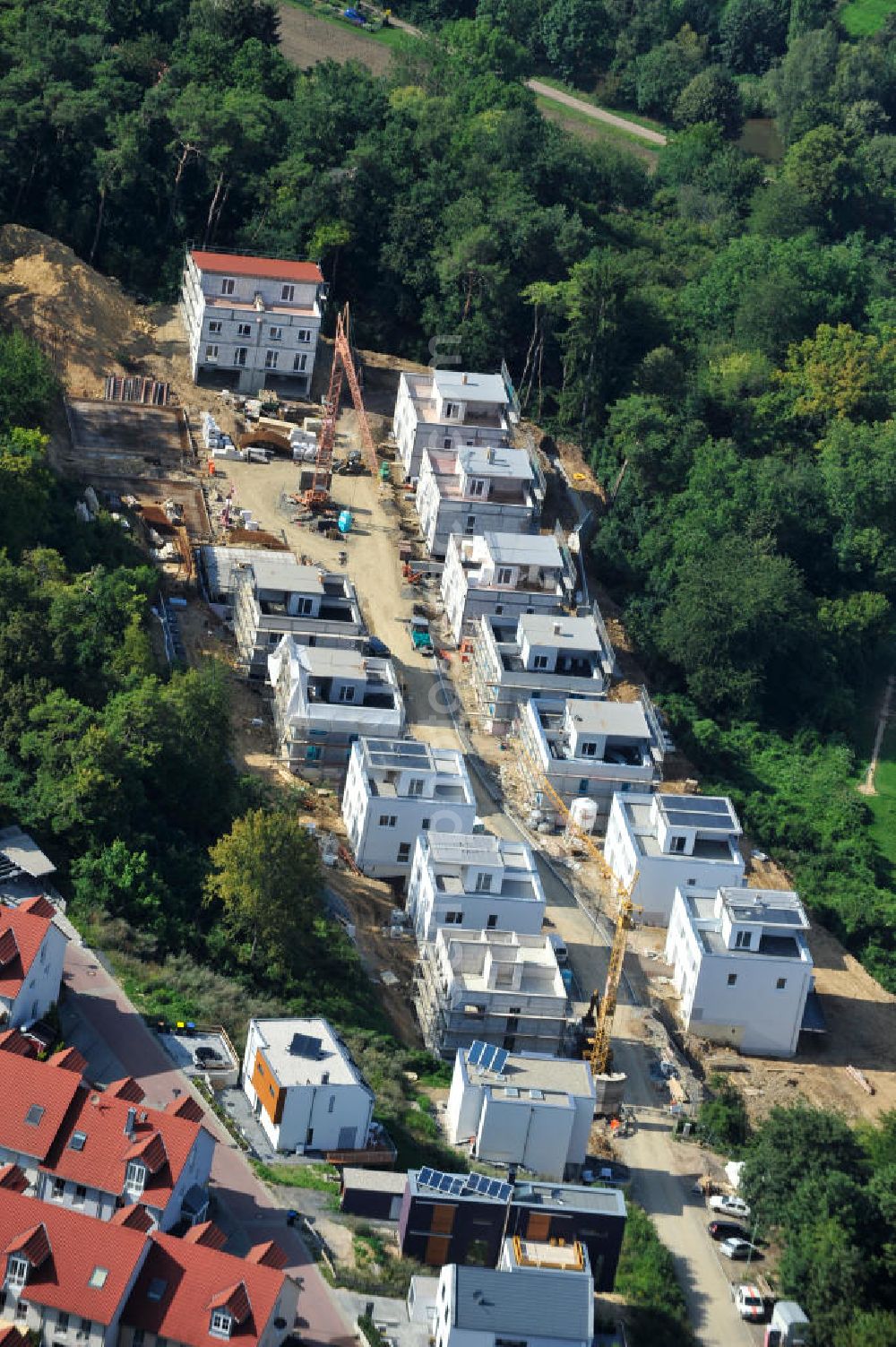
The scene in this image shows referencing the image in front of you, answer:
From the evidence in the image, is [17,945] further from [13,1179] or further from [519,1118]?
[519,1118]

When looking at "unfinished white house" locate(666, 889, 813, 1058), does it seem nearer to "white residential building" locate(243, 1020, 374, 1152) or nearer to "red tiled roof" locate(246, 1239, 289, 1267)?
"white residential building" locate(243, 1020, 374, 1152)

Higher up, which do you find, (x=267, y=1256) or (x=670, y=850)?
(x=267, y=1256)

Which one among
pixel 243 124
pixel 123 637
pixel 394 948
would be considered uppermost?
pixel 243 124

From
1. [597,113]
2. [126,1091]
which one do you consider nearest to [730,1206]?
[126,1091]

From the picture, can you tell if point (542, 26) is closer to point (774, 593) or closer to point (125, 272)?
point (125, 272)

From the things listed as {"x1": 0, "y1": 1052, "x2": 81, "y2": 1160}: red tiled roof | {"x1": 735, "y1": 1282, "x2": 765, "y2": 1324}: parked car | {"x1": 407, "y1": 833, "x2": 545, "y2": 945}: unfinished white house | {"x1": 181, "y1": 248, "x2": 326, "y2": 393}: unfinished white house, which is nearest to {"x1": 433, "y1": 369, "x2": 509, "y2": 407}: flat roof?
{"x1": 181, "y1": 248, "x2": 326, "y2": 393}: unfinished white house

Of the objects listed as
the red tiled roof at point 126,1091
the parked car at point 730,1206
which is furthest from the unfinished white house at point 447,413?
the red tiled roof at point 126,1091

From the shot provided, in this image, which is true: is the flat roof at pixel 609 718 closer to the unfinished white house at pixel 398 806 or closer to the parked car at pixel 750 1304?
the unfinished white house at pixel 398 806

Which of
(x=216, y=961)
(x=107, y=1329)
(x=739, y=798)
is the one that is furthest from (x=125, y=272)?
(x=107, y=1329)
